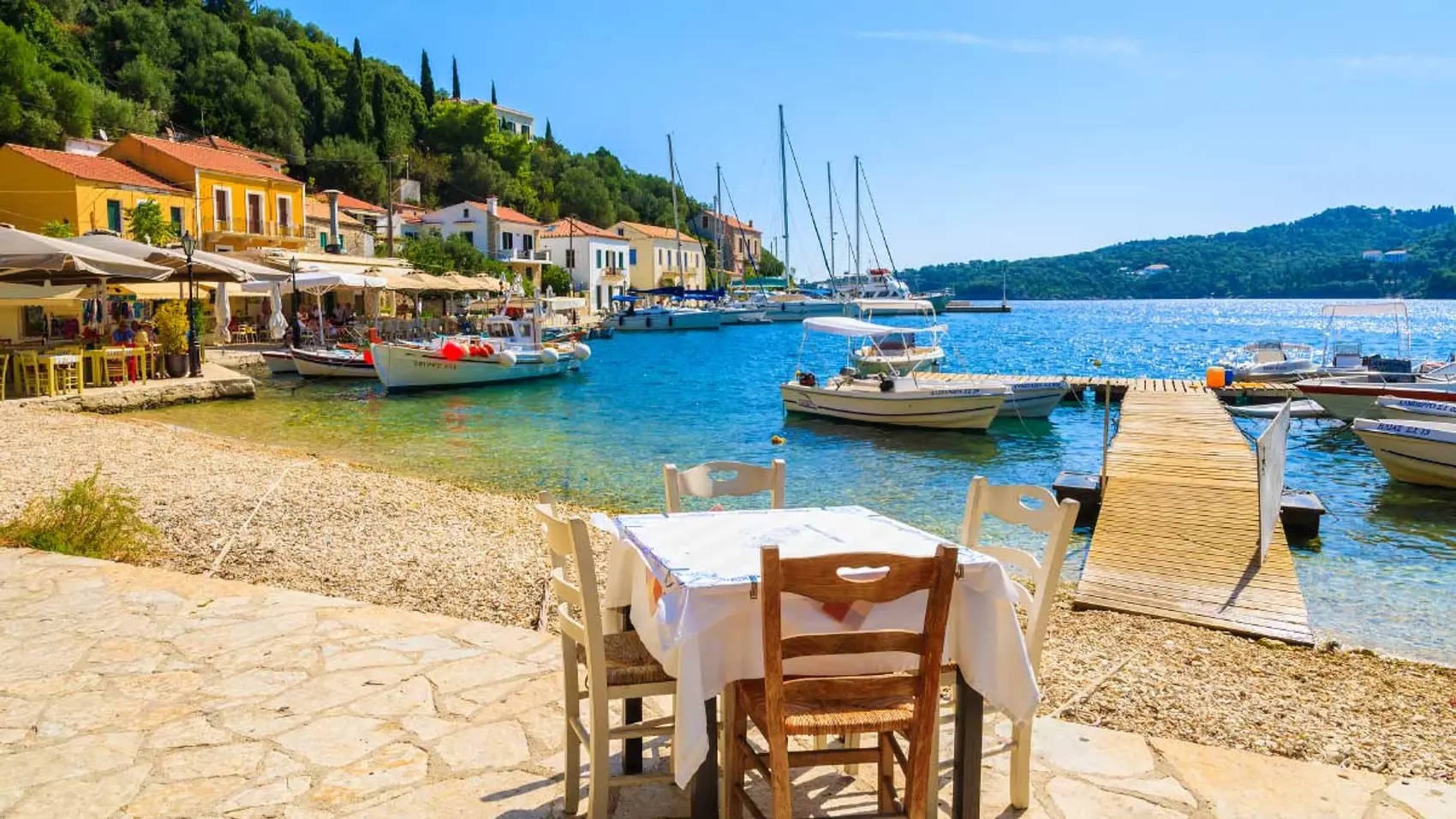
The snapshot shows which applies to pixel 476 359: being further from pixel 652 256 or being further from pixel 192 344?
pixel 652 256

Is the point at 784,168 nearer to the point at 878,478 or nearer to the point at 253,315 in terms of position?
the point at 253,315

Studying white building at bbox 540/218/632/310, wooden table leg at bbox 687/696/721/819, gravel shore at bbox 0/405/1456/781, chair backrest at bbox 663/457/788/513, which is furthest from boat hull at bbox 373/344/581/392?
white building at bbox 540/218/632/310

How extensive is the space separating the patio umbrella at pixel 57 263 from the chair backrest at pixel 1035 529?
43.6ft

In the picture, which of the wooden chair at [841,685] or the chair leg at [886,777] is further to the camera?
the chair leg at [886,777]

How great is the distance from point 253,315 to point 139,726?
3780cm

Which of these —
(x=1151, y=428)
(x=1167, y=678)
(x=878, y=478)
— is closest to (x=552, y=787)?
(x=1167, y=678)

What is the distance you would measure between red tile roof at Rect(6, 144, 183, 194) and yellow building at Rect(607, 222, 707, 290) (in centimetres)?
5068

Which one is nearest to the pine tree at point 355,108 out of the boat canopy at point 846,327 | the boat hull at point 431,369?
the boat hull at point 431,369

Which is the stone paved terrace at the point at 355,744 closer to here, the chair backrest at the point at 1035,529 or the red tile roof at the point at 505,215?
the chair backrest at the point at 1035,529

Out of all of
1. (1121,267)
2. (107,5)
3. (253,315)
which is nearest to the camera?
(253,315)

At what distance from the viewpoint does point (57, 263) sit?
12.6 m

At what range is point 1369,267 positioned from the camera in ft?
429

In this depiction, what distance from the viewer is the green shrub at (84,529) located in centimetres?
673

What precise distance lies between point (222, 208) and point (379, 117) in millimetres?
34905
